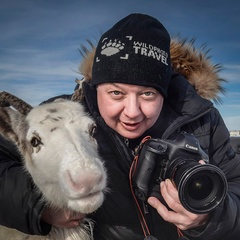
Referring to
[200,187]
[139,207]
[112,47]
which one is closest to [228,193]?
[200,187]

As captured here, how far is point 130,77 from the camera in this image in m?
3.12

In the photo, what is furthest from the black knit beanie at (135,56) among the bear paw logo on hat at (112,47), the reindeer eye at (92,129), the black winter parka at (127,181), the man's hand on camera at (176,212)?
the man's hand on camera at (176,212)

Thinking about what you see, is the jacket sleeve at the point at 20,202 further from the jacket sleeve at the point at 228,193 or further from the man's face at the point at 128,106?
the jacket sleeve at the point at 228,193

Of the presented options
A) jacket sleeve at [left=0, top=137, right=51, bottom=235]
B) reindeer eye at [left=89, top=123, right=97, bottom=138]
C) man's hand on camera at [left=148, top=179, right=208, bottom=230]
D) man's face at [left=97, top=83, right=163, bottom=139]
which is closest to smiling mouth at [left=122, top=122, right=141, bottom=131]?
man's face at [left=97, top=83, right=163, bottom=139]

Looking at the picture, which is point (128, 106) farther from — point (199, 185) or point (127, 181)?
point (199, 185)

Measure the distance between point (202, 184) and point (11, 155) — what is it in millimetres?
1942

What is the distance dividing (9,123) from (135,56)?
1.46 metres

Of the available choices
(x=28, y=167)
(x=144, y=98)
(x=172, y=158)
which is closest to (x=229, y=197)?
(x=172, y=158)

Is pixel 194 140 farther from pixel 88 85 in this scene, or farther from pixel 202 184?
pixel 88 85

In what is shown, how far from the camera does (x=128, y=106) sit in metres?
3.04

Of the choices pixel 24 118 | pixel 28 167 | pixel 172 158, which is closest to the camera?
pixel 172 158

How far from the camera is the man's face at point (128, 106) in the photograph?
3076mm

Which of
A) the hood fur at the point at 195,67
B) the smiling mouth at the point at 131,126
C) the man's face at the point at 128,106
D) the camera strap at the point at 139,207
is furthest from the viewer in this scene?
the hood fur at the point at 195,67

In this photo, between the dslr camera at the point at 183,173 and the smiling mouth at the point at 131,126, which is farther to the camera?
the smiling mouth at the point at 131,126
